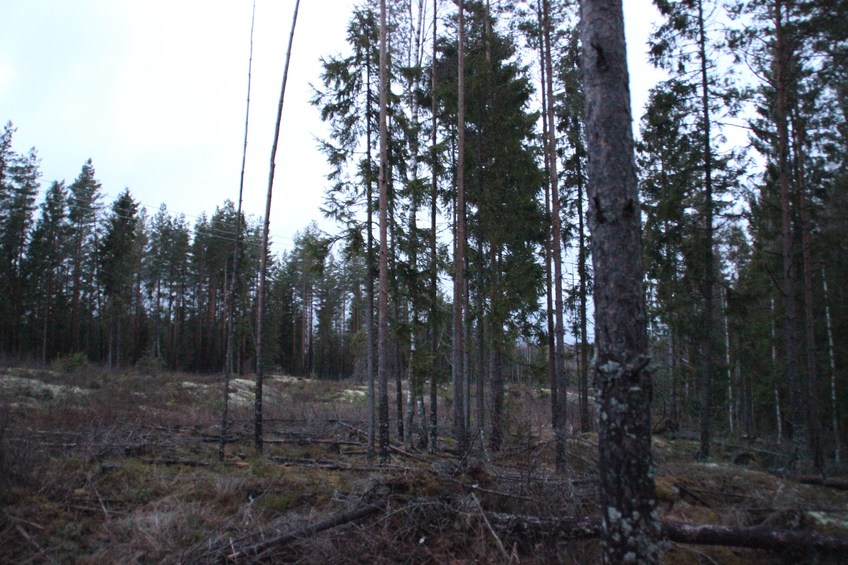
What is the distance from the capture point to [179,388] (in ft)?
82.9

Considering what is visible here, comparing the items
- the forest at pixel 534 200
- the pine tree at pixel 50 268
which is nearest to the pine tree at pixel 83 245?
the pine tree at pixel 50 268

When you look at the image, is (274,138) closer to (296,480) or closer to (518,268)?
(518,268)

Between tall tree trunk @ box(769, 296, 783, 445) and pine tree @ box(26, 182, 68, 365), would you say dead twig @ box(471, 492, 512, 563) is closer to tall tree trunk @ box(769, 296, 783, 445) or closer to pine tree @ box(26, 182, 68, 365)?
tall tree trunk @ box(769, 296, 783, 445)

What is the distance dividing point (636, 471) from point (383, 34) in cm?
1234

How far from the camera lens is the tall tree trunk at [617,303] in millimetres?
3207

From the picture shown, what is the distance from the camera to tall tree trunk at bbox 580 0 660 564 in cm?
321

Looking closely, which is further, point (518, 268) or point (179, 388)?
point (179, 388)

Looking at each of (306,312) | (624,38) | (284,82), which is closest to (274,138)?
(284,82)

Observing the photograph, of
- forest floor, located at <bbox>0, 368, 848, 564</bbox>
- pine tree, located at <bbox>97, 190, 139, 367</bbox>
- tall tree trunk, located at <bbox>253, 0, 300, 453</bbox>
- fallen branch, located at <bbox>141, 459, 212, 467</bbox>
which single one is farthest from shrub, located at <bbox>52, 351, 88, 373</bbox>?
fallen branch, located at <bbox>141, 459, 212, 467</bbox>

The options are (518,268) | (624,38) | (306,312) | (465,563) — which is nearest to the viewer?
(624,38)

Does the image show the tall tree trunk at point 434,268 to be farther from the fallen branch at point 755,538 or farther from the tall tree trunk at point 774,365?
the tall tree trunk at point 774,365

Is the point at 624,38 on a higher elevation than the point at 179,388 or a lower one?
higher

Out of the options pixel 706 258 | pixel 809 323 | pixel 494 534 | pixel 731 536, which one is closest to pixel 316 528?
pixel 494 534

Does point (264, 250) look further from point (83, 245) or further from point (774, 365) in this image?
point (83, 245)
